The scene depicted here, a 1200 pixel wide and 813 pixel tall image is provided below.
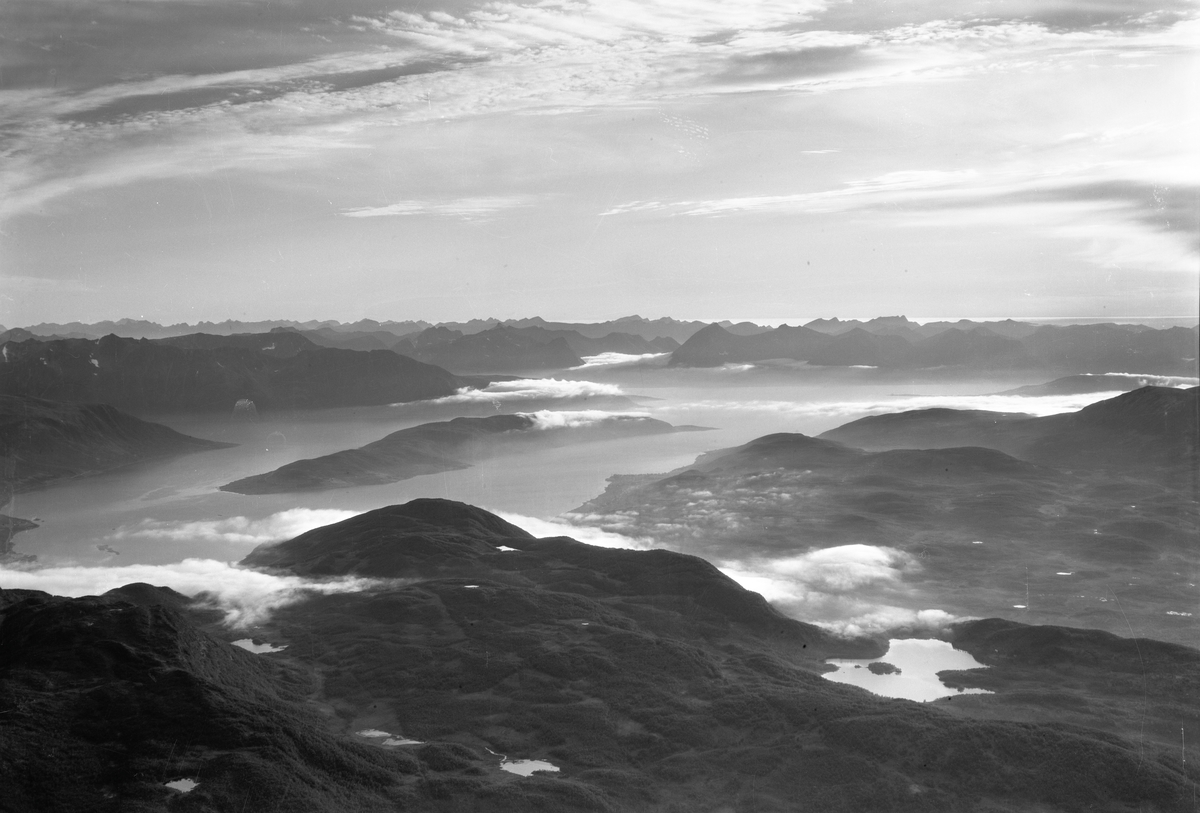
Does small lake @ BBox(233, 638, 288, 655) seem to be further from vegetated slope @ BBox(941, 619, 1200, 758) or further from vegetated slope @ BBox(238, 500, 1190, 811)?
vegetated slope @ BBox(941, 619, 1200, 758)

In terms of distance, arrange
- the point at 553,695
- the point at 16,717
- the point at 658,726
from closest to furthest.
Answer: the point at 16,717
the point at 658,726
the point at 553,695

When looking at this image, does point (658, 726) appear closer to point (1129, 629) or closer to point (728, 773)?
point (728, 773)

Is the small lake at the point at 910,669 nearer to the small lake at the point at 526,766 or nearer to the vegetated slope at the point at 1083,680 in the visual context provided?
the vegetated slope at the point at 1083,680

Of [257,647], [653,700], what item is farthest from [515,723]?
[257,647]

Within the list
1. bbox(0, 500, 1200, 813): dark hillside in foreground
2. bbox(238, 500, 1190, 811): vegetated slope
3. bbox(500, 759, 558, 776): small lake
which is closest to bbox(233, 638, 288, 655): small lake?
bbox(0, 500, 1200, 813): dark hillside in foreground

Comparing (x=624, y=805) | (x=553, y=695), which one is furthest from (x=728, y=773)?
(x=553, y=695)

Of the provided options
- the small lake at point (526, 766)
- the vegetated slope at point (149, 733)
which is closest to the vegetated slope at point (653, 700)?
the small lake at point (526, 766)
